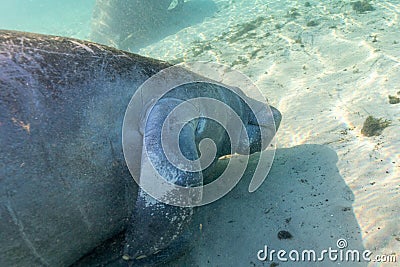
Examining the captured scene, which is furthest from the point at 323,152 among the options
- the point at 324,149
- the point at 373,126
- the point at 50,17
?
the point at 50,17

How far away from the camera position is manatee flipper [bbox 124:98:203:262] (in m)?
2.29

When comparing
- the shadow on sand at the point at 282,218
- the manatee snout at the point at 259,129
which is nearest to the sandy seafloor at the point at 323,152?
the shadow on sand at the point at 282,218

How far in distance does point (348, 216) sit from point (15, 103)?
3101 millimetres

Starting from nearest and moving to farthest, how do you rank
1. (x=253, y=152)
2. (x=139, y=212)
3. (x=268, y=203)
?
(x=139, y=212) < (x=268, y=203) < (x=253, y=152)

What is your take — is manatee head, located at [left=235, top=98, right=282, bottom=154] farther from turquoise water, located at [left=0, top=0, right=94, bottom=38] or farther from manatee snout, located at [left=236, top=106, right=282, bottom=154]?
turquoise water, located at [left=0, top=0, right=94, bottom=38]

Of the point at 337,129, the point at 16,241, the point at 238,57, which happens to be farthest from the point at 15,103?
the point at 238,57

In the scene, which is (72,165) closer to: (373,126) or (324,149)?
(324,149)

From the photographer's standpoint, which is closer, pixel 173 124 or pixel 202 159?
pixel 173 124

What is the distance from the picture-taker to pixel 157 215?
2322mm

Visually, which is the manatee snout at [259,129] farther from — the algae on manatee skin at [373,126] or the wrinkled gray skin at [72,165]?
the wrinkled gray skin at [72,165]

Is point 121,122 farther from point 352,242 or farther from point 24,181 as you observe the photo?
point 352,242

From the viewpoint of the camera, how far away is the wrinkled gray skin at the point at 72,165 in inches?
86.4

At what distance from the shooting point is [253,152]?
4.26m

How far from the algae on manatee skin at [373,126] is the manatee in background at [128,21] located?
13676 millimetres
